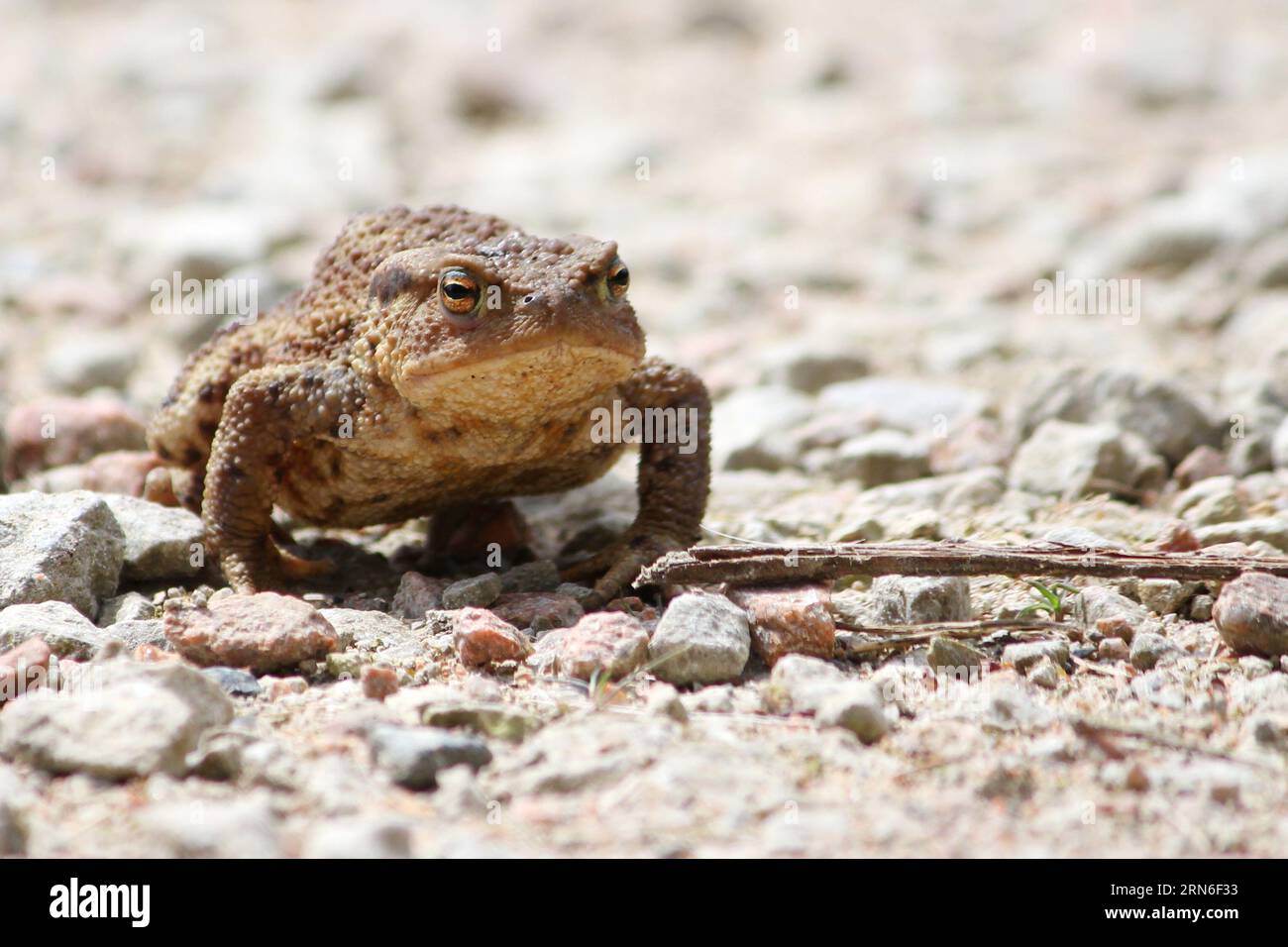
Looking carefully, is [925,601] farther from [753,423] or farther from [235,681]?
[753,423]

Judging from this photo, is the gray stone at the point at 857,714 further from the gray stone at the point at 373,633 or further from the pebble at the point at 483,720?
the gray stone at the point at 373,633

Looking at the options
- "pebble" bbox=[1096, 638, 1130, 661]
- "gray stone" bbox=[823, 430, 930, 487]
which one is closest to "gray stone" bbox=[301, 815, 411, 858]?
"pebble" bbox=[1096, 638, 1130, 661]

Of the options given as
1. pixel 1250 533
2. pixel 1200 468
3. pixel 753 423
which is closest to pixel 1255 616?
pixel 1250 533

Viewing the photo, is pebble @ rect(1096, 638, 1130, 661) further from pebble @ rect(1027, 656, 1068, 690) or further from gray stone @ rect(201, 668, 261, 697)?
gray stone @ rect(201, 668, 261, 697)
